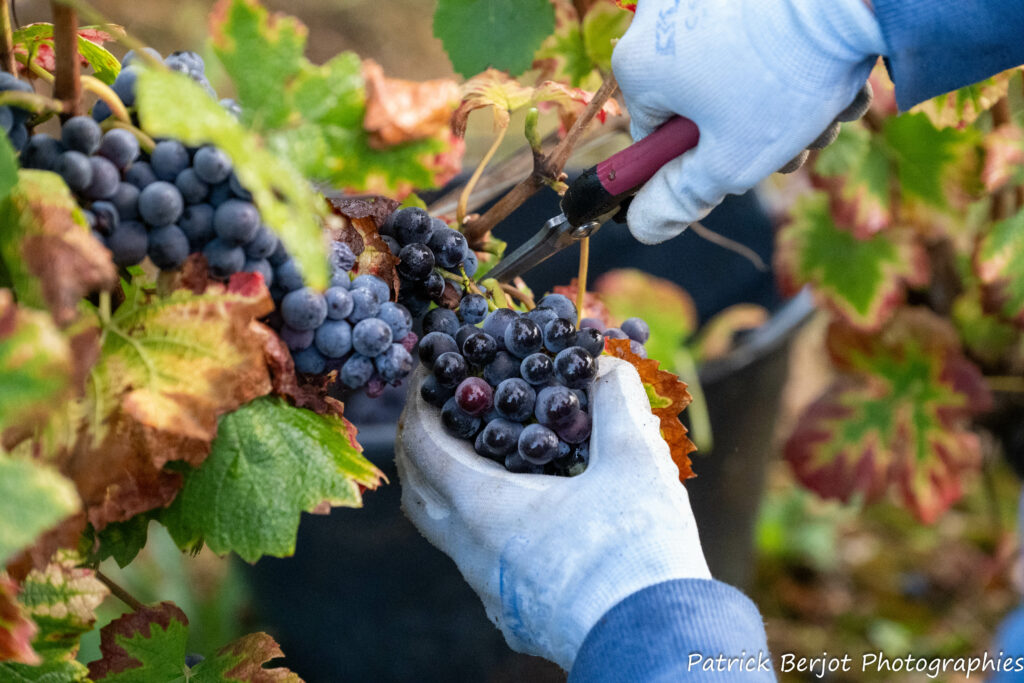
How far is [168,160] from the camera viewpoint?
464mm

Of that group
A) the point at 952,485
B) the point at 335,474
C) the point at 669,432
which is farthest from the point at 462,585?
the point at 952,485

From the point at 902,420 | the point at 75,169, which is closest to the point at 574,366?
the point at 75,169

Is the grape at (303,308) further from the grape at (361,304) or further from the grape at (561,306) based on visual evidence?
the grape at (561,306)

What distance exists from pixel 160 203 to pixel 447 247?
23cm

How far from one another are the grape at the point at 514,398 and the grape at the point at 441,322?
64mm

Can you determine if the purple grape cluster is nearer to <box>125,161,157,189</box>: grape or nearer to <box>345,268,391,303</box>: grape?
<box>345,268,391,303</box>: grape

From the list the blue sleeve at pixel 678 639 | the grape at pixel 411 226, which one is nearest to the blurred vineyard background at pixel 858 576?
the blue sleeve at pixel 678 639

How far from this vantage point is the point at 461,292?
66cm

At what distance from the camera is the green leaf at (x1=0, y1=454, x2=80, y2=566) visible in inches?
13.2

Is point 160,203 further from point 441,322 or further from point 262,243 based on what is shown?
point 441,322

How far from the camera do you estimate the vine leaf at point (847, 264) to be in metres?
1.36

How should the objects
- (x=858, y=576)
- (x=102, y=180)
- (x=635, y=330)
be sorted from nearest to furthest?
(x=102, y=180) < (x=635, y=330) < (x=858, y=576)

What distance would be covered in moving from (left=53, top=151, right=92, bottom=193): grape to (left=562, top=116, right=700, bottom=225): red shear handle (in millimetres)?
345

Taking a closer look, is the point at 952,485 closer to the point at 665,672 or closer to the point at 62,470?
the point at 665,672
